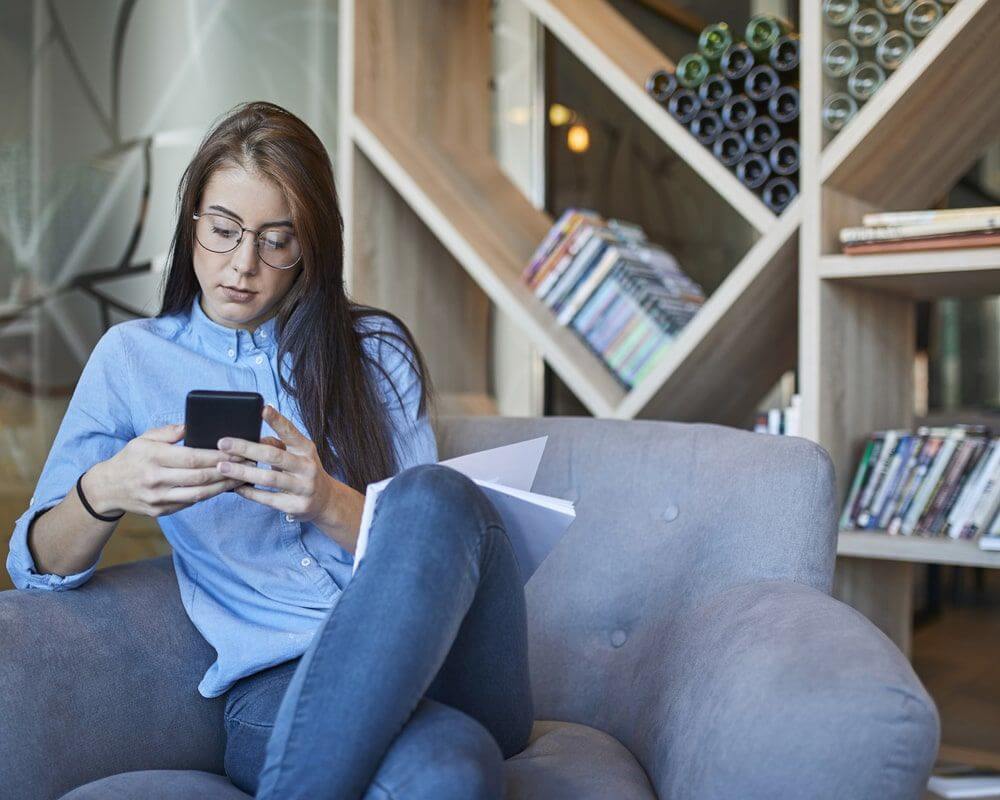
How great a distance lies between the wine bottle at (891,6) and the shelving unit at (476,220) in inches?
14.1

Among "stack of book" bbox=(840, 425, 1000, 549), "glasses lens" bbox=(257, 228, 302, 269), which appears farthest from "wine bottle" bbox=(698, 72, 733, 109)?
"glasses lens" bbox=(257, 228, 302, 269)

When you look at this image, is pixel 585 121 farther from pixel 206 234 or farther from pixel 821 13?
pixel 206 234

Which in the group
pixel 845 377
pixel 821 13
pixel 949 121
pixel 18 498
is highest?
pixel 821 13

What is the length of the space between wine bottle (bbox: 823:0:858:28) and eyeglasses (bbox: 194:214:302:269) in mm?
1070

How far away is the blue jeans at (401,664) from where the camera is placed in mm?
993

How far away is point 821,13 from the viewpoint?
1.93 meters

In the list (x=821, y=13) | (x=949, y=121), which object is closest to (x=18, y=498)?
(x=821, y=13)

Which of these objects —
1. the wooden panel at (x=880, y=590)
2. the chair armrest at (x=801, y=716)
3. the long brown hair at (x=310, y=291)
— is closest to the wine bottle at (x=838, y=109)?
the wooden panel at (x=880, y=590)

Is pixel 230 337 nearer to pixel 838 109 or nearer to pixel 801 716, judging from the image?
pixel 801 716

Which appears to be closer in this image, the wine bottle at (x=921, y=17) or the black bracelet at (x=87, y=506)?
the black bracelet at (x=87, y=506)

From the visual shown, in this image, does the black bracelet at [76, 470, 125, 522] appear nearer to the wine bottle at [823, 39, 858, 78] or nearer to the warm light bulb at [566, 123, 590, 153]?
the wine bottle at [823, 39, 858, 78]

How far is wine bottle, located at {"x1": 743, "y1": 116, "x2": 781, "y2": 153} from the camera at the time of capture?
2059 millimetres

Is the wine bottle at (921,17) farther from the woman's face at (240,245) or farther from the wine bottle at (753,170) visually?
the woman's face at (240,245)

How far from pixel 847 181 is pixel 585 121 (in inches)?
43.8
